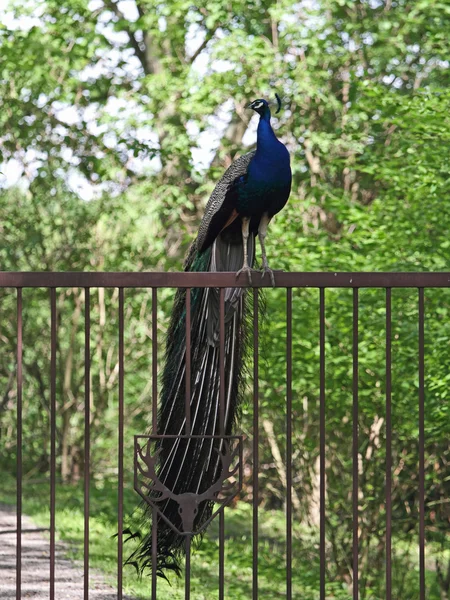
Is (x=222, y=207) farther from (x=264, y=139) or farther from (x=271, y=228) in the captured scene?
(x=271, y=228)

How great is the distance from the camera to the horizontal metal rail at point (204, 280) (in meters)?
2.71

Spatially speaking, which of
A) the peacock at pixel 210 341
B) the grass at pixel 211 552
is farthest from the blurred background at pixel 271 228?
the peacock at pixel 210 341

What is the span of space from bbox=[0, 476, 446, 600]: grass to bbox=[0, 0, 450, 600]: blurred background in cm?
4

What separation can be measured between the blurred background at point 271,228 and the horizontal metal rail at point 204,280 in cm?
283

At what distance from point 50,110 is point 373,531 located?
5.56 meters

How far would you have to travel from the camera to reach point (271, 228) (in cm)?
733

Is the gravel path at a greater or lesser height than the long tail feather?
lesser

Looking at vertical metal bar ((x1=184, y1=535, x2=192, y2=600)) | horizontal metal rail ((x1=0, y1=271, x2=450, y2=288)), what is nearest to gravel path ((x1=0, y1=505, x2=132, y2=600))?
vertical metal bar ((x1=184, y1=535, x2=192, y2=600))

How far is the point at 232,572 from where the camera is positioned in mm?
7488

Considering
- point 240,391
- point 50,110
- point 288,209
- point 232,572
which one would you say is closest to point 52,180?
point 50,110

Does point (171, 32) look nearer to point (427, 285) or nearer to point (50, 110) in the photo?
point (50, 110)

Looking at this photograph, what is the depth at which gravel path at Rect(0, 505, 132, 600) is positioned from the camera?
506 centimetres

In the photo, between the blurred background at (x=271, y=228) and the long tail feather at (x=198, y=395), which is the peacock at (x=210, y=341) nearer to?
the long tail feather at (x=198, y=395)

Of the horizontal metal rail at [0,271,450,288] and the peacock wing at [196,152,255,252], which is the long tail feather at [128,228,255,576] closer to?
the peacock wing at [196,152,255,252]
